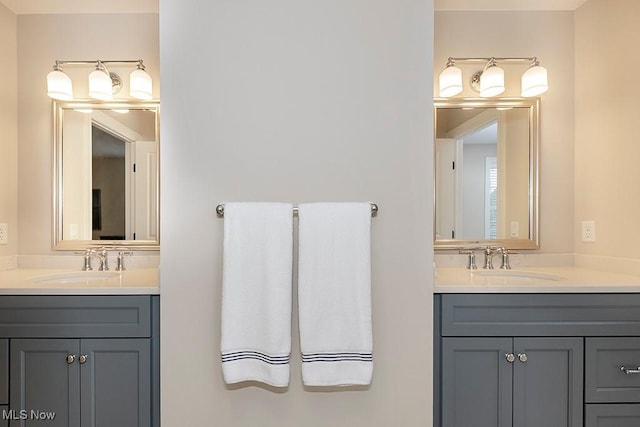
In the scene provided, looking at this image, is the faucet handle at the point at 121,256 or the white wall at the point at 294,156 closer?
the white wall at the point at 294,156

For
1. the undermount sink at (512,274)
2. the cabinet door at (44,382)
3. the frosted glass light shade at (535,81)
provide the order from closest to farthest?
the cabinet door at (44,382) < the undermount sink at (512,274) < the frosted glass light shade at (535,81)

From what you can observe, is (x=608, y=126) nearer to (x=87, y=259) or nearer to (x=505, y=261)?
(x=505, y=261)

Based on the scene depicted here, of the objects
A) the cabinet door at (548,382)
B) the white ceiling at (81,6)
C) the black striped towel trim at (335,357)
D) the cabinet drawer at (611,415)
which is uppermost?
the white ceiling at (81,6)

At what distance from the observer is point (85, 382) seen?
141 cm

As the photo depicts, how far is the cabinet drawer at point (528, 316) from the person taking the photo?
4.69 feet

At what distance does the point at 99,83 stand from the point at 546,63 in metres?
2.34

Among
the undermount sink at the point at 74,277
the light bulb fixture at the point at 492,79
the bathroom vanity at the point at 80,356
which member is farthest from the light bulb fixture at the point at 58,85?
the light bulb fixture at the point at 492,79

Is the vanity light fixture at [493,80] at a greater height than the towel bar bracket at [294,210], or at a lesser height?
greater

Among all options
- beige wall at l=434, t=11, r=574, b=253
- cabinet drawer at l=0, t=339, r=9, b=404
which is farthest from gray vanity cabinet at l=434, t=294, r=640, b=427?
cabinet drawer at l=0, t=339, r=9, b=404

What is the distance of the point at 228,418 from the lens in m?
1.40

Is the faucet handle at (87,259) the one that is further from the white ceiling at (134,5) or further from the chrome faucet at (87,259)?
the white ceiling at (134,5)

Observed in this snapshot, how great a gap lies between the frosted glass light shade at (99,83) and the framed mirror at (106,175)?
9cm

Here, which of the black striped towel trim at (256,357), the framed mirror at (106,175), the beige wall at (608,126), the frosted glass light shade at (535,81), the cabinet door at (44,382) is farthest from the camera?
the framed mirror at (106,175)

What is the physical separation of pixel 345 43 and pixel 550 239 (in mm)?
1514
